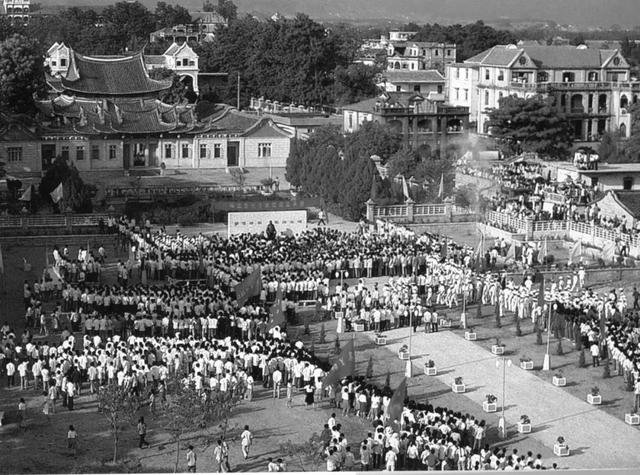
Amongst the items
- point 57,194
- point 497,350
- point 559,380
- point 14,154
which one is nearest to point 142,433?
point 559,380

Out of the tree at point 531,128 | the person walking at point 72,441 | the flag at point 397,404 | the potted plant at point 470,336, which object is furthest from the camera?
the tree at point 531,128

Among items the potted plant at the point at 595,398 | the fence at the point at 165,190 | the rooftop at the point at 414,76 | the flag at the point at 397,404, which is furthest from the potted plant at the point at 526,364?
the rooftop at the point at 414,76

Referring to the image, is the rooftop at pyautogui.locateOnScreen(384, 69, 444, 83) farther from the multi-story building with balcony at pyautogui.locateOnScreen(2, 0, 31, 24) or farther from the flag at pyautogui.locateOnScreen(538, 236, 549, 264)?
the flag at pyautogui.locateOnScreen(538, 236, 549, 264)

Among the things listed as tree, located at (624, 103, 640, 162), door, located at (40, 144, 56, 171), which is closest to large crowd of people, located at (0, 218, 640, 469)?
door, located at (40, 144, 56, 171)

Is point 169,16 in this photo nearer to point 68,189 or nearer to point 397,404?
point 68,189

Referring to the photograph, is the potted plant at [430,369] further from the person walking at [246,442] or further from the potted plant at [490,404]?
the person walking at [246,442]

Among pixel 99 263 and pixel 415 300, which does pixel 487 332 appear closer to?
pixel 415 300

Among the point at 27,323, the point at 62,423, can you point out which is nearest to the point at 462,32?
the point at 27,323
